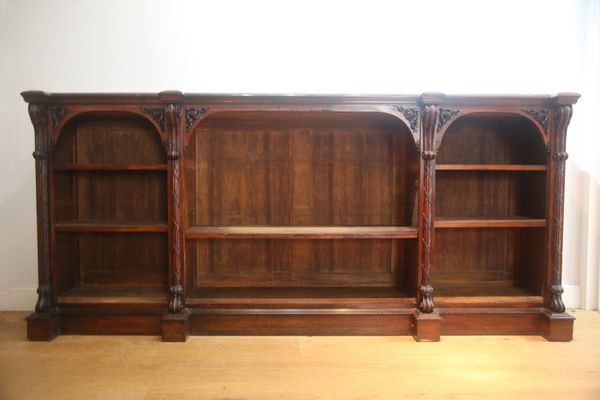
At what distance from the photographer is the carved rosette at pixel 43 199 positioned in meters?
2.49

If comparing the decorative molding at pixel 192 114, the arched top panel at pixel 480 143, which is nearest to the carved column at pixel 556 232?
the arched top panel at pixel 480 143

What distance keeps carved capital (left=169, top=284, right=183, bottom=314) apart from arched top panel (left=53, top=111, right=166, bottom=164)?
94cm

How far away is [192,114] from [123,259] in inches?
49.5

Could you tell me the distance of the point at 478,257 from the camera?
3.03 metres

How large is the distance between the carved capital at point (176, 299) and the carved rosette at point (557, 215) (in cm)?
234

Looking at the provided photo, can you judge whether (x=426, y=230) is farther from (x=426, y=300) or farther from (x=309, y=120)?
(x=309, y=120)

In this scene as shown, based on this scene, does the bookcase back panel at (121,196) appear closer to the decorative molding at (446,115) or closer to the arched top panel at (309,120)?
the arched top panel at (309,120)

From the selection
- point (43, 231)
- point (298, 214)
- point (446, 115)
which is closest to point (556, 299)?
point (446, 115)

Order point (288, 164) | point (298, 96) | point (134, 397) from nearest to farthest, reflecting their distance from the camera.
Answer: point (134, 397), point (298, 96), point (288, 164)

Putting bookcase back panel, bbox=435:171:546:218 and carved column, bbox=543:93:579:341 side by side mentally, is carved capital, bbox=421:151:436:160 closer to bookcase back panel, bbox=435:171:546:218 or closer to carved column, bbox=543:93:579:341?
bookcase back panel, bbox=435:171:546:218

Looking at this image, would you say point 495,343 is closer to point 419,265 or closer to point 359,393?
point 419,265

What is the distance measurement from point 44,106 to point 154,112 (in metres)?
0.67

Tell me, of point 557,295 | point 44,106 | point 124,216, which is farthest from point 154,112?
point 557,295

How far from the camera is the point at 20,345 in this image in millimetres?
2469
